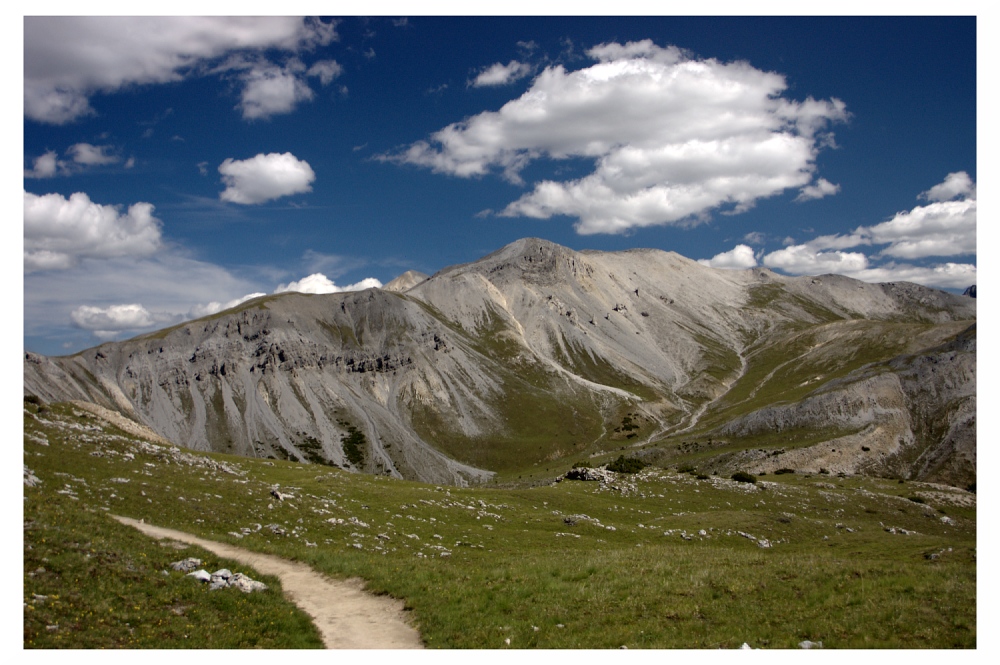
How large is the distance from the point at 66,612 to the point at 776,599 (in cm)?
2264

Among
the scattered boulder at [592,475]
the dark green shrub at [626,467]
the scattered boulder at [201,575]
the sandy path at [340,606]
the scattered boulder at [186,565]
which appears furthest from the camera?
the dark green shrub at [626,467]

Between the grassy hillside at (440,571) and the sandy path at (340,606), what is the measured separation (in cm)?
65

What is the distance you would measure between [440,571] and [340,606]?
16.8ft

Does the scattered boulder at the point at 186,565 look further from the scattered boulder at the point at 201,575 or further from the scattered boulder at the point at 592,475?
the scattered boulder at the point at 592,475

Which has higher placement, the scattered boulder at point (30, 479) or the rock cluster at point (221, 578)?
the scattered boulder at point (30, 479)

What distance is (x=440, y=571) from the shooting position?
2552 centimetres

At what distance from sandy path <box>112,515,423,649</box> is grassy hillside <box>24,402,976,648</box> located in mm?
648

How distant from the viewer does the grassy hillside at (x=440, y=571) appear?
1658 cm

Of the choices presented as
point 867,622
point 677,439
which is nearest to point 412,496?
point 867,622

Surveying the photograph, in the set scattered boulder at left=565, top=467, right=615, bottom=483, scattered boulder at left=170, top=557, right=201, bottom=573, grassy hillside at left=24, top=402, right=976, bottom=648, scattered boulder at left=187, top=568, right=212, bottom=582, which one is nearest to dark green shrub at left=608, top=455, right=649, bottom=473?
scattered boulder at left=565, top=467, right=615, bottom=483

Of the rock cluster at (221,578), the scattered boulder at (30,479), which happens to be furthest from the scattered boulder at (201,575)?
the scattered boulder at (30,479)

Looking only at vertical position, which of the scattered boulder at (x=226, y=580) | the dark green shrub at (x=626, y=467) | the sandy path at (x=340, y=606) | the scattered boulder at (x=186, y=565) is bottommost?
the dark green shrub at (x=626, y=467)

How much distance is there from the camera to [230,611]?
739 inches
